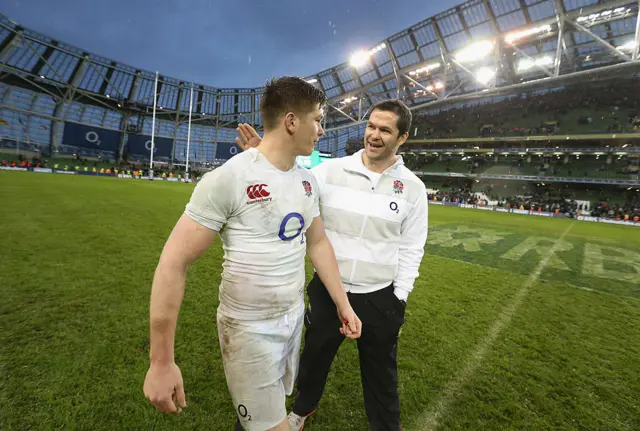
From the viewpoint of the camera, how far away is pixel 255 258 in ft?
4.50

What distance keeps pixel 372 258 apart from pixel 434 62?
28206 millimetres

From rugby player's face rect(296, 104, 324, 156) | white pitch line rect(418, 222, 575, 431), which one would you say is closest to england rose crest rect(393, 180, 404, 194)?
rugby player's face rect(296, 104, 324, 156)

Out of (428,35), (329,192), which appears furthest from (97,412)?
(428,35)

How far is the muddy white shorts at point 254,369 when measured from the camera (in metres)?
1.38

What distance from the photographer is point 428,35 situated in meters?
25.2

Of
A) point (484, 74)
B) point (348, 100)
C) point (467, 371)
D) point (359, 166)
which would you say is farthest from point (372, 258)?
point (348, 100)

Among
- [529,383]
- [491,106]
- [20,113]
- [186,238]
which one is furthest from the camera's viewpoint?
[491,106]

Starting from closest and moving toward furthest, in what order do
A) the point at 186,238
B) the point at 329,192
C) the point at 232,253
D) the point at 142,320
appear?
the point at 186,238, the point at 232,253, the point at 329,192, the point at 142,320

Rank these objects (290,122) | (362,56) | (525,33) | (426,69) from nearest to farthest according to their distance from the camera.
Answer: (290,122) < (525,33) < (426,69) < (362,56)

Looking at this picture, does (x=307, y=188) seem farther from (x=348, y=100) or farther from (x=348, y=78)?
(x=348, y=100)

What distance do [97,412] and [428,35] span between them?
3065 cm

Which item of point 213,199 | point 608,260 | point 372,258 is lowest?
point 608,260

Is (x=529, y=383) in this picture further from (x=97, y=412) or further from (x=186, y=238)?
(x=97, y=412)

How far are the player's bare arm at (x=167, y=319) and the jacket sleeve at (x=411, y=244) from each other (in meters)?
1.50
